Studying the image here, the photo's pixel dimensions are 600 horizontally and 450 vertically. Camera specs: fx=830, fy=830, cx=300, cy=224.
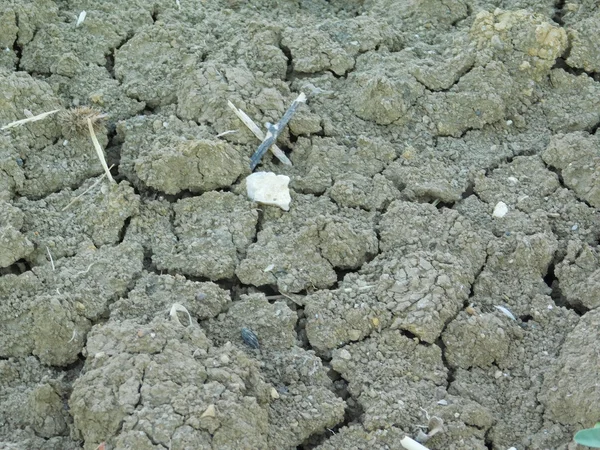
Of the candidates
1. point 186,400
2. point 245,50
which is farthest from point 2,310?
point 245,50

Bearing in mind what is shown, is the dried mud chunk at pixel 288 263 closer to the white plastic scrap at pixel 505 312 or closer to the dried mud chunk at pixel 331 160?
the dried mud chunk at pixel 331 160

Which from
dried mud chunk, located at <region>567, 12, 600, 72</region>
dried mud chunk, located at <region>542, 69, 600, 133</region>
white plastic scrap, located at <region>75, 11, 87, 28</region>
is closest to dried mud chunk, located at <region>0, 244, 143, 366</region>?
white plastic scrap, located at <region>75, 11, 87, 28</region>

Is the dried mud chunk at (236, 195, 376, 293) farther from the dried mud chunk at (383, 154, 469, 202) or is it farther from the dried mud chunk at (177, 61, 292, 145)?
the dried mud chunk at (177, 61, 292, 145)

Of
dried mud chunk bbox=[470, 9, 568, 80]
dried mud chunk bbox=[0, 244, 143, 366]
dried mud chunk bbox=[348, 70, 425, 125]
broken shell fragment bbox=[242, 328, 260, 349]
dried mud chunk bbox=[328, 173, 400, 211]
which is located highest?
dried mud chunk bbox=[470, 9, 568, 80]

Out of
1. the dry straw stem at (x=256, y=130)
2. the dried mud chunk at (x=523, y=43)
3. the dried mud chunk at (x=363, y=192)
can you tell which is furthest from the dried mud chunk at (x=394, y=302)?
the dried mud chunk at (x=523, y=43)

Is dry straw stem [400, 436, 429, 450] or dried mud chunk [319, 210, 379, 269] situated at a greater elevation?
dried mud chunk [319, 210, 379, 269]
